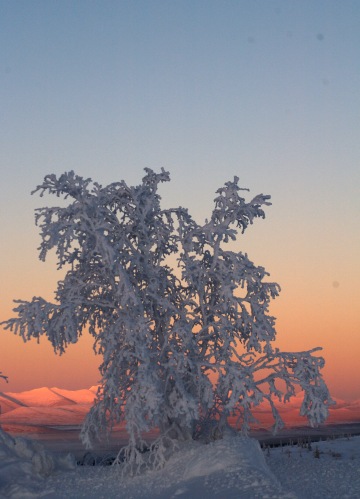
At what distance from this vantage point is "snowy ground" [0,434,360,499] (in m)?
16.0

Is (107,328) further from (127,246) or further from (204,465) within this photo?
(204,465)

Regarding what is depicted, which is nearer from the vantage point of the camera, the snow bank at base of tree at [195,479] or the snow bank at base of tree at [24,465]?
the snow bank at base of tree at [195,479]

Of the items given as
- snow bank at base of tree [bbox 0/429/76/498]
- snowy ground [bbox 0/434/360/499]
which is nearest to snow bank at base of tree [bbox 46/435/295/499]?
snowy ground [bbox 0/434/360/499]

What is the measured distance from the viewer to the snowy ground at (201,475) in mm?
16031

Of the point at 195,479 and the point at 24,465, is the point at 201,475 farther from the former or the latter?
the point at 24,465

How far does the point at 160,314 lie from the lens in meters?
21.6

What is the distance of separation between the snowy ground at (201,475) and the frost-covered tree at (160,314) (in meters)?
1.13

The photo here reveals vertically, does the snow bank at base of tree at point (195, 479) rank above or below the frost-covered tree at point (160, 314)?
below

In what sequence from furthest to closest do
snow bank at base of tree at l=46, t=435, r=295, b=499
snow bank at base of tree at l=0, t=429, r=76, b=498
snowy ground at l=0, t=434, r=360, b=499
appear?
snow bank at base of tree at l=0, t=429, r=76, b=498 < snowy ground at l=0, t=434, r=360, b=499 < snow bank at base of tree at l=46, t=435, r=295, b=499

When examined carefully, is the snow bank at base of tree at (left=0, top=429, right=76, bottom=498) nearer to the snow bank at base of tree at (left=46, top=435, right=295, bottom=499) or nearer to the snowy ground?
the snowy ground

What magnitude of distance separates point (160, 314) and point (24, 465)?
611 centimetres

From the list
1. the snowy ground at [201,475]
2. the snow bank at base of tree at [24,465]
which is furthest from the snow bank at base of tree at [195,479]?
the snow bank at base of tree at [24,465]

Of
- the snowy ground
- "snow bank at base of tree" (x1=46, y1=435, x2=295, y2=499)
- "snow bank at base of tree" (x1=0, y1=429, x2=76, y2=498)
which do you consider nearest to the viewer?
"snow bank at base of tree" (x1=46, y1=435, x2=295, y2=499)

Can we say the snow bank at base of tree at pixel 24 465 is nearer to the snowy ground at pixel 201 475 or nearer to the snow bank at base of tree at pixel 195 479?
the snowy ground at pixel 201 475
